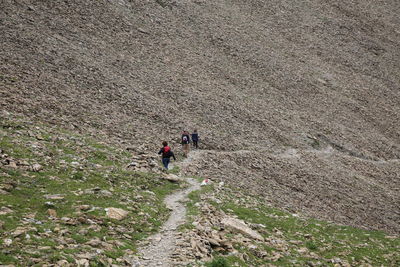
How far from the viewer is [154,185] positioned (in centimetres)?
2350

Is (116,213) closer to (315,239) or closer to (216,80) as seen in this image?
(315,239)

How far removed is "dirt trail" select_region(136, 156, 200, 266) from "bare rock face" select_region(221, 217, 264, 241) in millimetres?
2279

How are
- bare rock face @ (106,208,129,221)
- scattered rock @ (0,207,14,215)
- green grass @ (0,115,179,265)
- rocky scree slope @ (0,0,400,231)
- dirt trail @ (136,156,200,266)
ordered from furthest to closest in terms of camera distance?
rocky scree slope @ (0,0,400,231)
bare rock face @ (106,208,129,221)
dirt trail @ (136,156,200,266)
scattered rock @ (0,207,14,215)
green grass @ (0,115,179,265)

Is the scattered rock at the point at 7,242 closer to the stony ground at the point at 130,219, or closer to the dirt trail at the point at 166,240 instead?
the stony ground at the point at 130,219

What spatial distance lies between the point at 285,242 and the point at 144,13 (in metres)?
55.7

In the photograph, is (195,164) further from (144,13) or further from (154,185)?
(144,13)

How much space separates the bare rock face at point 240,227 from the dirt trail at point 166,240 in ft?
7.48

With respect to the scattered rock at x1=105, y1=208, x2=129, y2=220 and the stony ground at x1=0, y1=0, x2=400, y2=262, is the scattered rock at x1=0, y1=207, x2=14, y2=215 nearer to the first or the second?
the stony ground at x1=0, y1=0, x2=400, y2=262

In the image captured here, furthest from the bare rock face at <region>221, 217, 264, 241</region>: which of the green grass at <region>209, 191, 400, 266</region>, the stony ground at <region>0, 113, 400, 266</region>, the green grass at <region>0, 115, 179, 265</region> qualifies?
the green grass at <region>0, 115, 179, 265</region>

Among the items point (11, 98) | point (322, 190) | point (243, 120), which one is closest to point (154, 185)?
point (11, 98)

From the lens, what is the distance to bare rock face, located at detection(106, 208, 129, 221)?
622 inches

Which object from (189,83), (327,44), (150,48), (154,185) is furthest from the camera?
(327,44)

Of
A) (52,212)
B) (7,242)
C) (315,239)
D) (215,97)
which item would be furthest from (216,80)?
(7,242)

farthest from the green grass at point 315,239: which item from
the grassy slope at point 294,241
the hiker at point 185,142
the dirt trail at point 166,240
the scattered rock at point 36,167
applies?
the scattered rock at point 36,167
